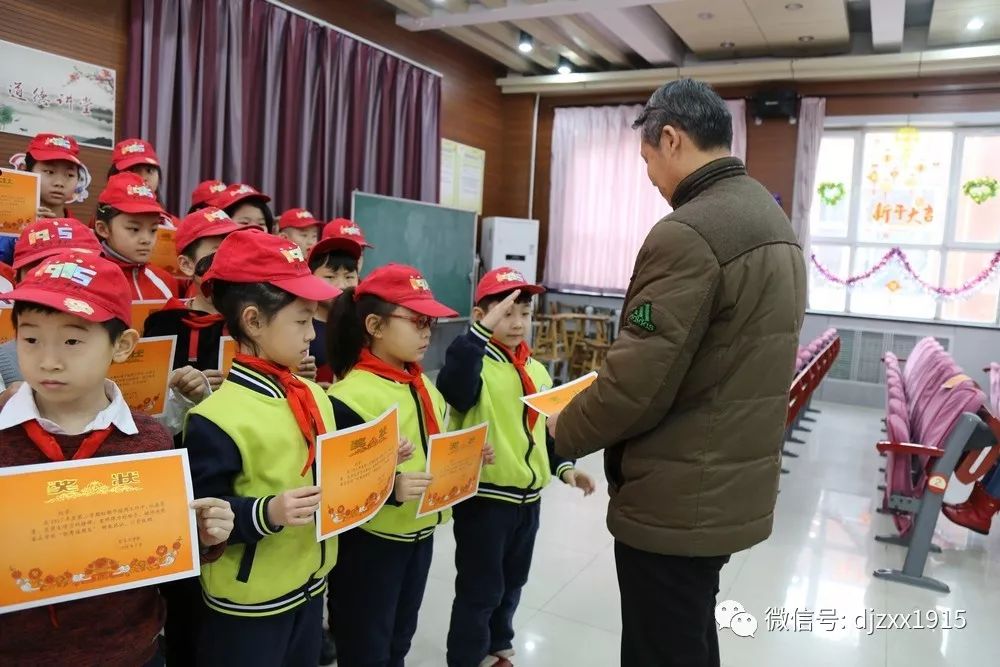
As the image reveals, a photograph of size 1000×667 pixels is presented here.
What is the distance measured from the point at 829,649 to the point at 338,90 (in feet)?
16.3

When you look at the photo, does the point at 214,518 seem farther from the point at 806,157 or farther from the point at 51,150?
the point at 806,157

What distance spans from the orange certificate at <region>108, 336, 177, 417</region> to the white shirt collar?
0.41 m

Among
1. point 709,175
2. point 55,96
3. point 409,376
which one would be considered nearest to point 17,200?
point 409,376

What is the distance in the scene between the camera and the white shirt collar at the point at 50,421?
103cm

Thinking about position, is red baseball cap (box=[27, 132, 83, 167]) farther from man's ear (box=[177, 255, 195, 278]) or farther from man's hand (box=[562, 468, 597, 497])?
man's hand (box=[562, 468, 597, 497])

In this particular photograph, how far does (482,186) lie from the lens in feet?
25.8

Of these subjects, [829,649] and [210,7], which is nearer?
[829,649]

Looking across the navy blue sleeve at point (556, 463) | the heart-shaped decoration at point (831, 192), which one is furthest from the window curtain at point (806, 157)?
the navy blue sleeve at point (556, 463)

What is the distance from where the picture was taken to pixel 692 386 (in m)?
1.32

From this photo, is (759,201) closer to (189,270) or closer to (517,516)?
(517,516)

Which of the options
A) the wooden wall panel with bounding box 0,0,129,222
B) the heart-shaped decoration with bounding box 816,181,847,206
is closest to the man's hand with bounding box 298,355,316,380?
the wooden wall panel with bounding box 0,0,129,222

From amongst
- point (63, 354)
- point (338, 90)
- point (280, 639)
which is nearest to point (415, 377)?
point (280, 639)

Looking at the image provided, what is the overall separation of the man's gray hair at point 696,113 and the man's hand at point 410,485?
89 centimetres

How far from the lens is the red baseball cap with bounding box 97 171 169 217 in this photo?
2.09 meters
